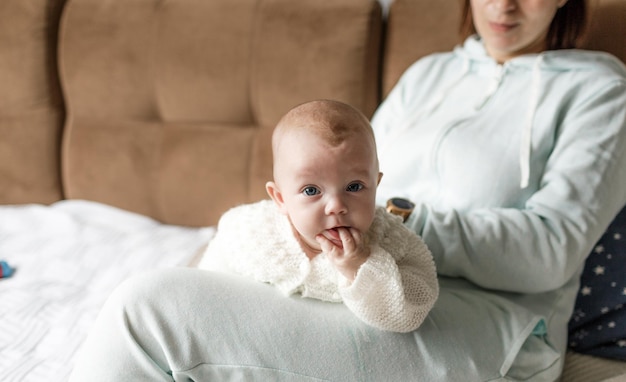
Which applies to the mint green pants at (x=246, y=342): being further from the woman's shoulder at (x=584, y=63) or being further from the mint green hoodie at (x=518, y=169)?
the woman's shoulder at (x=584, y=63)

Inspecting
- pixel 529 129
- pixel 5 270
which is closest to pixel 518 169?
pixel 529 129

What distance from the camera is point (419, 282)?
3.03 feet

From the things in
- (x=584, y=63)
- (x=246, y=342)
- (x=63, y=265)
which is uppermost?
(x=584, y=63)

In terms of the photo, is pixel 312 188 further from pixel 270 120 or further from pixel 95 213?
pixel 95 213

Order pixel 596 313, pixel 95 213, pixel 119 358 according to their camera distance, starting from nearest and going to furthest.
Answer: pixel 119 358 < pixel 596 313 < pixel 95 213

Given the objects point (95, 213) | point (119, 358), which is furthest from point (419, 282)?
point (95, 213)

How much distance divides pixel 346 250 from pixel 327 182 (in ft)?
0.32

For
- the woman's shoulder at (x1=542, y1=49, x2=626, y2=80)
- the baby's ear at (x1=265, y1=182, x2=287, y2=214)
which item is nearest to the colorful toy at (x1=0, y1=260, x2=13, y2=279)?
the baby's ear at (x1=265, y1=182, x2=287, y2=214)

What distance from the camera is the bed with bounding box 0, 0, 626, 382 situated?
1512 millimetres

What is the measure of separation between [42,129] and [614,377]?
1.52 meters

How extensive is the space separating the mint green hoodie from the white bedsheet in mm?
615

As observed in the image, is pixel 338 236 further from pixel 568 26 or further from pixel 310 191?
pixel 568 26

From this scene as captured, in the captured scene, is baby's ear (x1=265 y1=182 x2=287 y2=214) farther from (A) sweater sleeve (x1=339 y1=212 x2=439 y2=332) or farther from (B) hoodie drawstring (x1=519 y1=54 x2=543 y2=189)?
(B) hoodie drawstring (x1=519 y1=54 x2=543 y2=189)

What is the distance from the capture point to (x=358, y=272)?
0.87 meters
